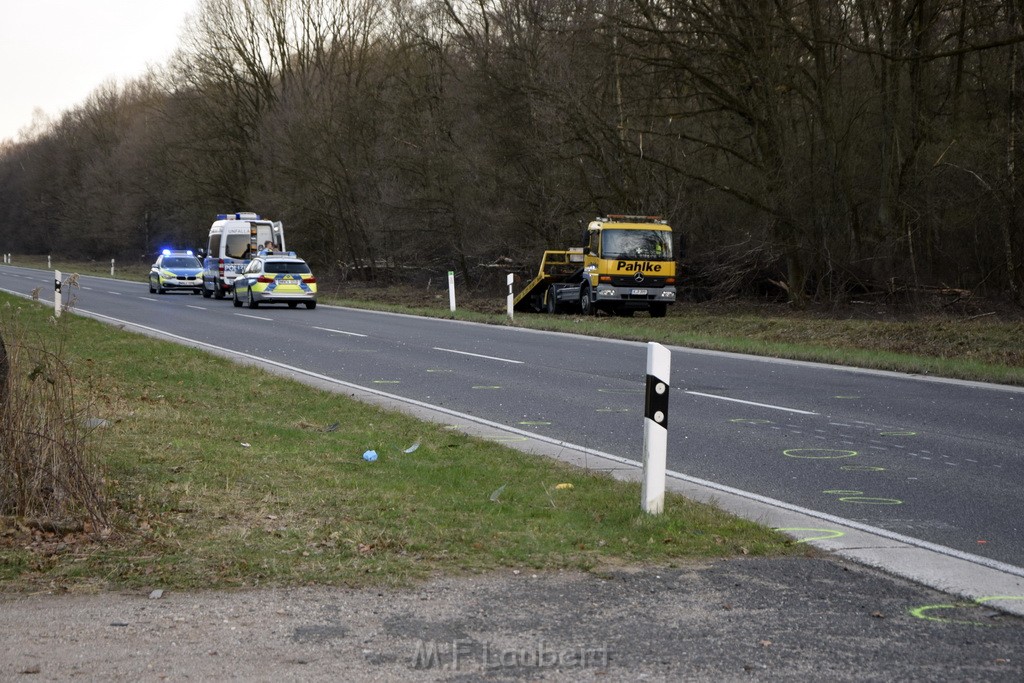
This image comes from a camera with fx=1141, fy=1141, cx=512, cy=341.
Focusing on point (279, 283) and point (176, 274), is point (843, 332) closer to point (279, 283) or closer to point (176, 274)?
point (279, 283)

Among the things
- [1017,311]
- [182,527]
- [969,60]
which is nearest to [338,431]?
[182,527]

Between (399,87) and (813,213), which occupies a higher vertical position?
(399,87)

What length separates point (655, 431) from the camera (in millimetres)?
7168

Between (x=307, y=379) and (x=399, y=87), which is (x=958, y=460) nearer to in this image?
(x=307, y=379)

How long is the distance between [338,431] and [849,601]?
6.13 meters

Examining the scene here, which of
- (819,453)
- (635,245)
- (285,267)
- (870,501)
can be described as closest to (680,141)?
(635,245)

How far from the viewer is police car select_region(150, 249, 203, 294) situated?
47000 millimetres

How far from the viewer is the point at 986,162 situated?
25.9 metres

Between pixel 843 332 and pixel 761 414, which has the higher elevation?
pixel 843 332

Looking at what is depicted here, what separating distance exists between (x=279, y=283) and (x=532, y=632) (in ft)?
101

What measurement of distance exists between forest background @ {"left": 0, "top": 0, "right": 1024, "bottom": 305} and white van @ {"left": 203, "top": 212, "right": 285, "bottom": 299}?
4885mm

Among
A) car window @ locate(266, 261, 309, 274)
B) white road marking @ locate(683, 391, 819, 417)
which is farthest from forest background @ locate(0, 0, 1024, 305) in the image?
white road marking @ locate(683, 391, 819, 417)

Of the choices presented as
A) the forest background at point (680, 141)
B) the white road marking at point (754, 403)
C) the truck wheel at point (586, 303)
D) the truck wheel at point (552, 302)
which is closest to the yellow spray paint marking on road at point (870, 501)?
the white road marking at point (754, 403)

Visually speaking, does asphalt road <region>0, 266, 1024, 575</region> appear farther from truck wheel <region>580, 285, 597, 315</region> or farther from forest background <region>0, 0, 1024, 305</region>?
forest background <region>0, 0, 1024, 305</region>
